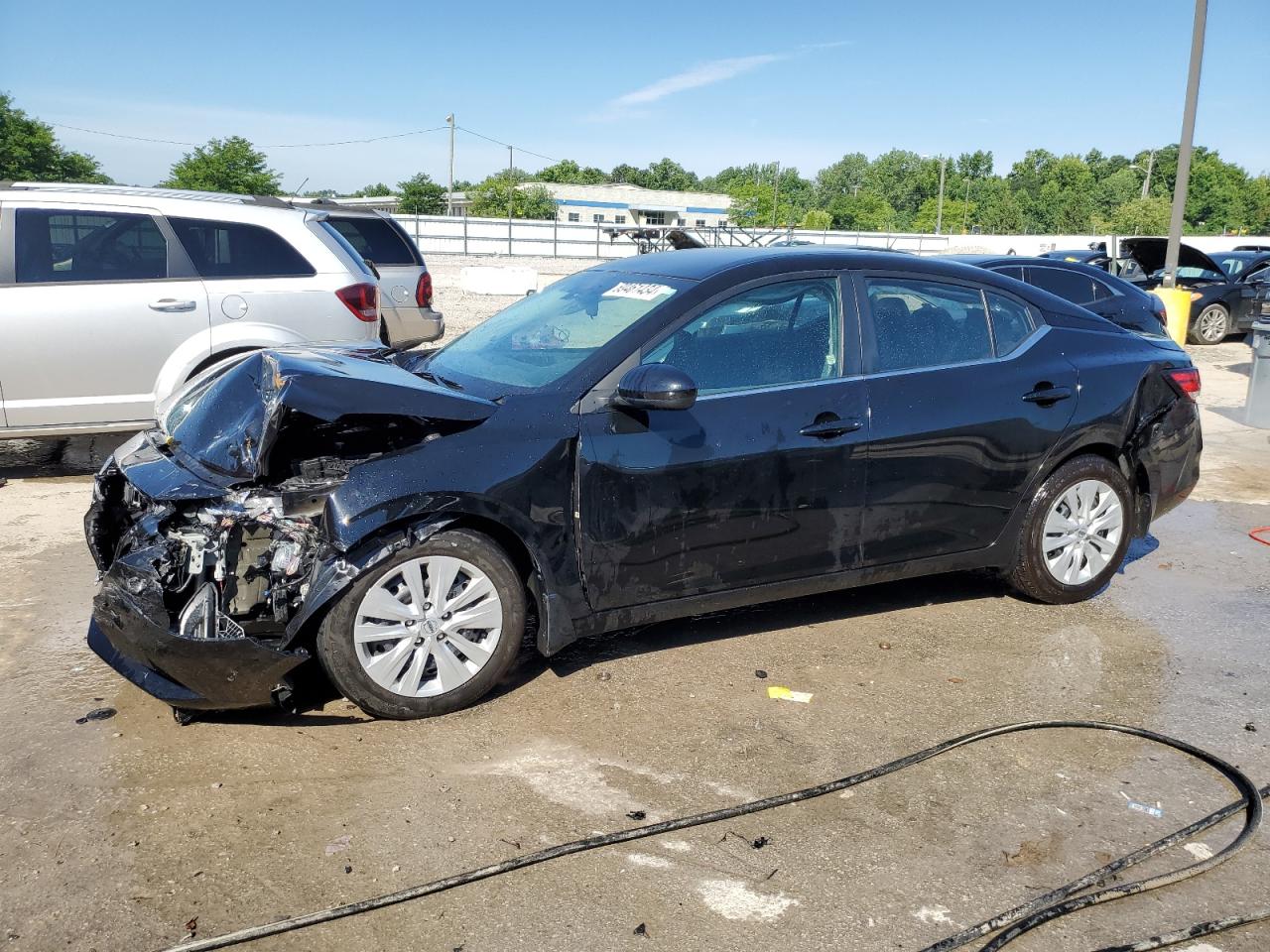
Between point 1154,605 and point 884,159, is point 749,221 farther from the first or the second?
point 884,159

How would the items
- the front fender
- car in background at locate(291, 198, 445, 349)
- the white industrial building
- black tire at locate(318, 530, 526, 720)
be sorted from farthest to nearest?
A: 1. the white industrial building
2. car in background at locate(291, 198, 445, 349)
3. the front fender
4. black tire at locate(318, 530, 526, 720)

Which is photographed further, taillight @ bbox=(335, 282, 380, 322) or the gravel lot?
taillight @ bbox=(335, 282, 380, 322)

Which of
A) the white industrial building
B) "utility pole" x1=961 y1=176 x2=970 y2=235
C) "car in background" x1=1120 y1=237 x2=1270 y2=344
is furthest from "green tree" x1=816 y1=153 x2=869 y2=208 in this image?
"car in background" x1=1120 y1=237 x2=1270 y2=344

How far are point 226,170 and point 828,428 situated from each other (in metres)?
66.8

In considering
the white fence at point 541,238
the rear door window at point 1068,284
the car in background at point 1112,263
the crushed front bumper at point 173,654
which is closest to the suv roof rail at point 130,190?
the crushed front bumper at point 173,654

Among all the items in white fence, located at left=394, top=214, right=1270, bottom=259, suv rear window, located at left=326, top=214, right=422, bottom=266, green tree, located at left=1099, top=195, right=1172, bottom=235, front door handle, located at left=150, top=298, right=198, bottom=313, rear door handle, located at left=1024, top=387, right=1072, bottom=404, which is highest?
green tree, located at left=1099, top=195, right=1172, bottom=235

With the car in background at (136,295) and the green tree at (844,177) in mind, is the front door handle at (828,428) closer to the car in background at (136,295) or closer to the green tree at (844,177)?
the car in background at (136,295)

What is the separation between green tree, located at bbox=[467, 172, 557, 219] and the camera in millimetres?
82438

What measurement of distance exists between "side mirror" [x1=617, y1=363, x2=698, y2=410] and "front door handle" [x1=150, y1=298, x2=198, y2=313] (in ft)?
14.3

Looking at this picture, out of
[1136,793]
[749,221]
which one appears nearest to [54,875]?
[1136,793]

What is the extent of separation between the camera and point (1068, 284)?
1148cm

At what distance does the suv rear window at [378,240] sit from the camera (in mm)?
11523

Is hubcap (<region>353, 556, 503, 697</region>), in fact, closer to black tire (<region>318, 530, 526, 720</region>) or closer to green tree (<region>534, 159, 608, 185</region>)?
black tire (<region>318, 530, 526, 720</region>)

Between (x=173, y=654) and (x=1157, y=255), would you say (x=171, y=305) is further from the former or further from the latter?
(x=1157, y=255)
